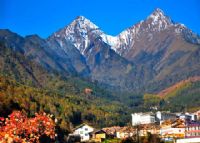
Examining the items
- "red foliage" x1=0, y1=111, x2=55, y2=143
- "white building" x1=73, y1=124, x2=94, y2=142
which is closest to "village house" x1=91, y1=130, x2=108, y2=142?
"white building" x1=73, y1=124, x2=94, y2=142

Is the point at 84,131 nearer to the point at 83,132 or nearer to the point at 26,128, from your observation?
the point at 83,132

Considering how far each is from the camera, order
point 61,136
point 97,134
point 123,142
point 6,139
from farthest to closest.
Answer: point 97,134 < point 61,136 < point 123,142 < point 6,139

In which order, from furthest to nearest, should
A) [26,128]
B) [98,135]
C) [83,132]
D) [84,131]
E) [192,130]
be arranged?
[84,131] < [83,132] < [98,135] < [192,130] < [26,128]

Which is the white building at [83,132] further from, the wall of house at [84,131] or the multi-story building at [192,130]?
the multi-story building at [192,130]

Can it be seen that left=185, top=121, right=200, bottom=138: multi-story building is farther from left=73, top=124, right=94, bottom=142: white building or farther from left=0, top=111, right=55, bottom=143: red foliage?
left=0, top=111, right=55, bottom=143: red foliage

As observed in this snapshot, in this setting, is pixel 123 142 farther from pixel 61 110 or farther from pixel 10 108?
pixel 61 110

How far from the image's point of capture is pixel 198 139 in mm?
101312

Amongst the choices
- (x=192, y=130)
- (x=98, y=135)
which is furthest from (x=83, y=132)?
(x=192, y=130)

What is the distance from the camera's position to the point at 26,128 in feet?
83.5

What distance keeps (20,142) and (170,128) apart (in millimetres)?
118514

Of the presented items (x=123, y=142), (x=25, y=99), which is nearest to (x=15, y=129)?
(x=123, y=142)

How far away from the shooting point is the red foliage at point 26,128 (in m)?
23.9

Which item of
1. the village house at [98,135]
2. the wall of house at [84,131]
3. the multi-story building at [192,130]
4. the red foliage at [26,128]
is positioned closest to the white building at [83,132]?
the wall of house at [84,131]

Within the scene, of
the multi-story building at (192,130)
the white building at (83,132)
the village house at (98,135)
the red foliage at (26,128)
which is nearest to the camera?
the red foliage at (26,128)
